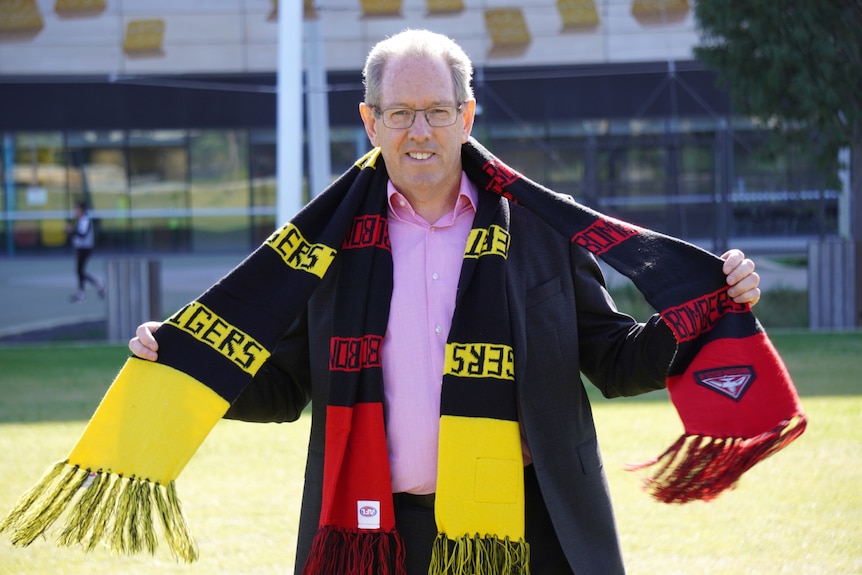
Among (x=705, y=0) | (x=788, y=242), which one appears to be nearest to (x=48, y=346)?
(x=705, y=0)

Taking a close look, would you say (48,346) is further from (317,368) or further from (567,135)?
(567,135)

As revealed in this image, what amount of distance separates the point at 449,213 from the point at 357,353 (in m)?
0.47

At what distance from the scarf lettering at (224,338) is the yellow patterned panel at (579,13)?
73.1ft

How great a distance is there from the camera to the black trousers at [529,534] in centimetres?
290

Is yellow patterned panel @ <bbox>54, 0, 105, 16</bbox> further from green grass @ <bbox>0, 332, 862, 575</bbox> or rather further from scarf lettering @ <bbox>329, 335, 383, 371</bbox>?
scarf lettering @ <bbox>329, 335, 383, 371</bbox>

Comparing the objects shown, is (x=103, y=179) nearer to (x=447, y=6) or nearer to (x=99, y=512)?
(x=447, y=6)

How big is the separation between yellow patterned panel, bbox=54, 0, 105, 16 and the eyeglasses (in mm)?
23719

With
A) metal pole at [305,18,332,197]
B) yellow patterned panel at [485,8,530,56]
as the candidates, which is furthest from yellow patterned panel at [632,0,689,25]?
metal pole at [305,18,332,197]

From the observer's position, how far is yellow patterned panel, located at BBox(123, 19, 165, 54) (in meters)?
24.8

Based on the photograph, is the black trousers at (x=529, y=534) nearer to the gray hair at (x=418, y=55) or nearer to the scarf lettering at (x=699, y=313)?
the scarf lettering at (x=699, y=313)

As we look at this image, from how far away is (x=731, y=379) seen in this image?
111 inches

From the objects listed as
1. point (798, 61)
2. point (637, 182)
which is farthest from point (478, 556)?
point (637, 182)

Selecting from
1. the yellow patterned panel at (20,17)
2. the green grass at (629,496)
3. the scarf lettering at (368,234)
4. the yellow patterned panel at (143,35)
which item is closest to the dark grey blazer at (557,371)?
the scarf lettering at (368,234)

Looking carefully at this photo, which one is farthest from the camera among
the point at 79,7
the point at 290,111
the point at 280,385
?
the point at 79,7
